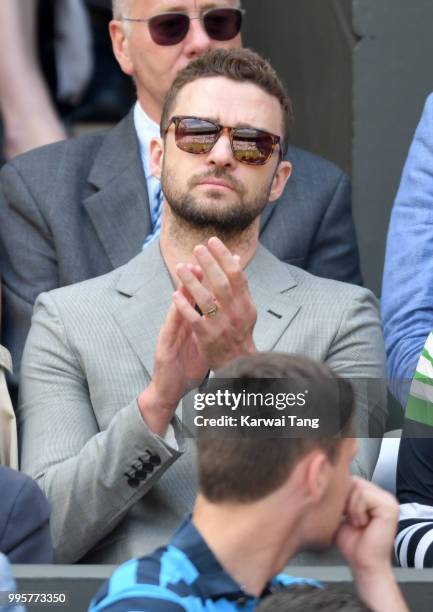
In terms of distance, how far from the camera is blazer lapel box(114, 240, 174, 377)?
11.2ft

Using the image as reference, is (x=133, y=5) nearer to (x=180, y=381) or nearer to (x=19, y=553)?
(x=180, y=381)

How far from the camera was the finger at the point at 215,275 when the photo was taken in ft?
9.68

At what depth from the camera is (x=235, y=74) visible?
12.1 feet

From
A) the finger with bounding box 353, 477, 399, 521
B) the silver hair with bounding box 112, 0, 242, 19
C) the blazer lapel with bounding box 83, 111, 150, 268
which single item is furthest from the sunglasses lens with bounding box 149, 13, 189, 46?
the finger with bounding box 353, 477, 399, 521

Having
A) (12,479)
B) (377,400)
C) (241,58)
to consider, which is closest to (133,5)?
(241,58)

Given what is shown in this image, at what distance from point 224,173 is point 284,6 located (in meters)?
2.52

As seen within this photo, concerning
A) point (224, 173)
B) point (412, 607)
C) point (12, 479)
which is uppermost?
point (224, 173)

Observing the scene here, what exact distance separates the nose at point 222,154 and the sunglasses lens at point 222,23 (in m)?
0.85

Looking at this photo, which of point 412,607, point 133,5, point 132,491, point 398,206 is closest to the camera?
point 412,607

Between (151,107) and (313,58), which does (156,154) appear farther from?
(313,58)

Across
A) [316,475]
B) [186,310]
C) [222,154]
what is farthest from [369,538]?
[222,154]

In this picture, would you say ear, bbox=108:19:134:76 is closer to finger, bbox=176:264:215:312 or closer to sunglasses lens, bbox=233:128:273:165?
sunglasses lens, bbox=233:128:273:165

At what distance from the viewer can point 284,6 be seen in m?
5.85

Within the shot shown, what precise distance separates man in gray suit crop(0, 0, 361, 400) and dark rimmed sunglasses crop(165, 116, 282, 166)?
20.4 inches
